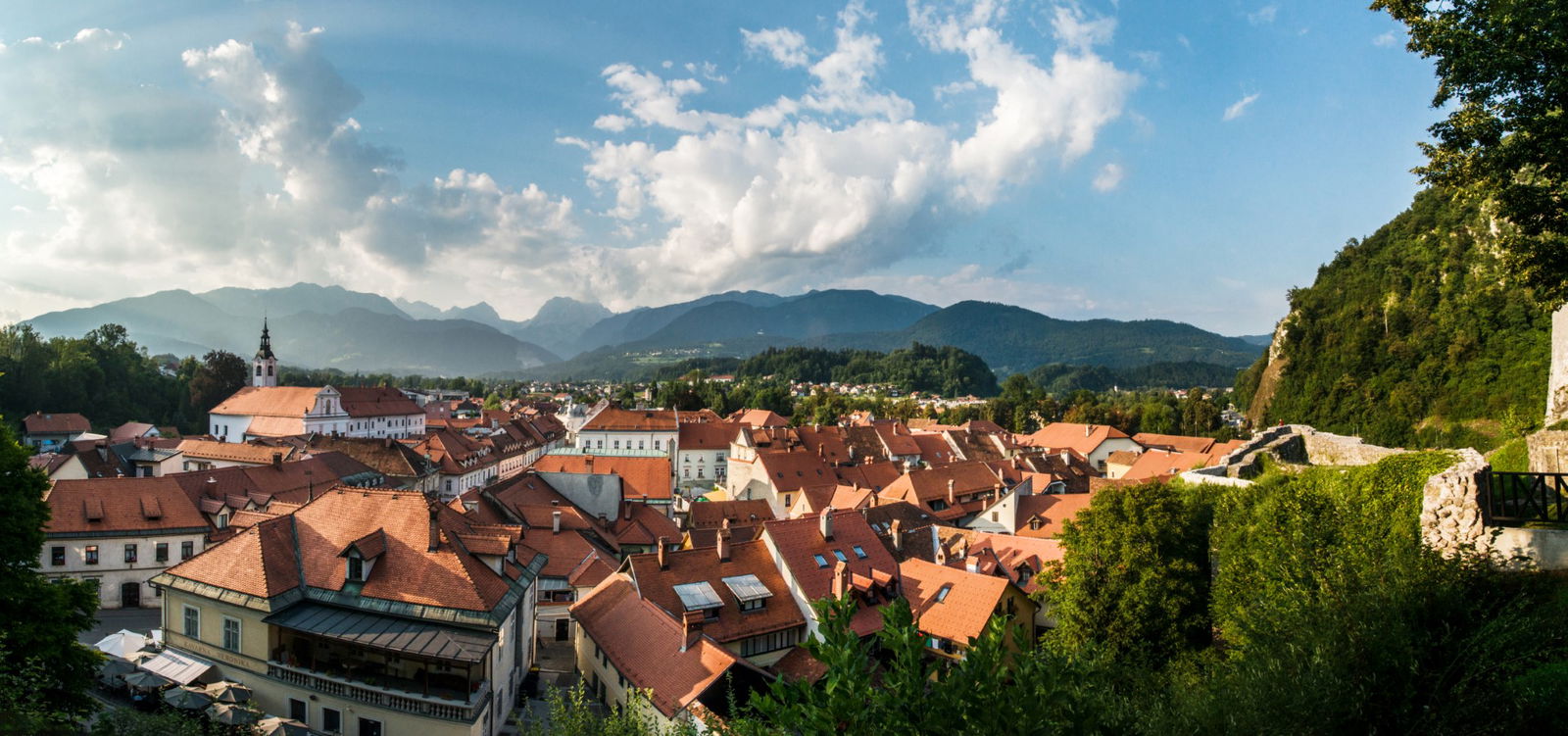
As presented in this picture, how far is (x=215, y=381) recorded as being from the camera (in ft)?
366

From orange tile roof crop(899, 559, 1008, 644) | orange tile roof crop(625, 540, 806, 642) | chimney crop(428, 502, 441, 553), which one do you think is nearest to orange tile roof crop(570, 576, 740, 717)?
orange tile roof crop(625, 540, 806, 642)

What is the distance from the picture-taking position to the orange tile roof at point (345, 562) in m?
20.3

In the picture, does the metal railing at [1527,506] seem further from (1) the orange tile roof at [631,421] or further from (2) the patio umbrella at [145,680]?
(1) the orange tile roof at [631,421]

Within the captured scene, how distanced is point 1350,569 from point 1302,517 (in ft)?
12.9

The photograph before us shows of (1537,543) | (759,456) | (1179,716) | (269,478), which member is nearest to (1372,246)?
(759,456)

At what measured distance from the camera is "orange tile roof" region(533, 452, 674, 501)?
48.6 metres

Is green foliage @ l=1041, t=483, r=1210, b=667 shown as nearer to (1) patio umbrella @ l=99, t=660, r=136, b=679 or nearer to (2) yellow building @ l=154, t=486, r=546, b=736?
(2) yellow building @ l=154, t=486, r=546, b=736

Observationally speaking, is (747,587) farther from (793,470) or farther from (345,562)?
(793,470)

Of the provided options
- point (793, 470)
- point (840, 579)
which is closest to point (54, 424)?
point (793, 470)

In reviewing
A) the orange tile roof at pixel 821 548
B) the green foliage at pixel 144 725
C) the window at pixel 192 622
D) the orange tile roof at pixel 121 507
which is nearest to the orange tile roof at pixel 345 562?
the window at pixel 192 622

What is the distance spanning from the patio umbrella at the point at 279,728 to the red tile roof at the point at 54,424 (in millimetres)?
89709

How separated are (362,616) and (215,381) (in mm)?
118402

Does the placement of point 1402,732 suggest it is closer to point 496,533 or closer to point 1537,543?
point 1537,543

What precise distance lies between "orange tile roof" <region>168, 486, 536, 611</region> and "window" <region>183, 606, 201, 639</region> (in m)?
0.98
